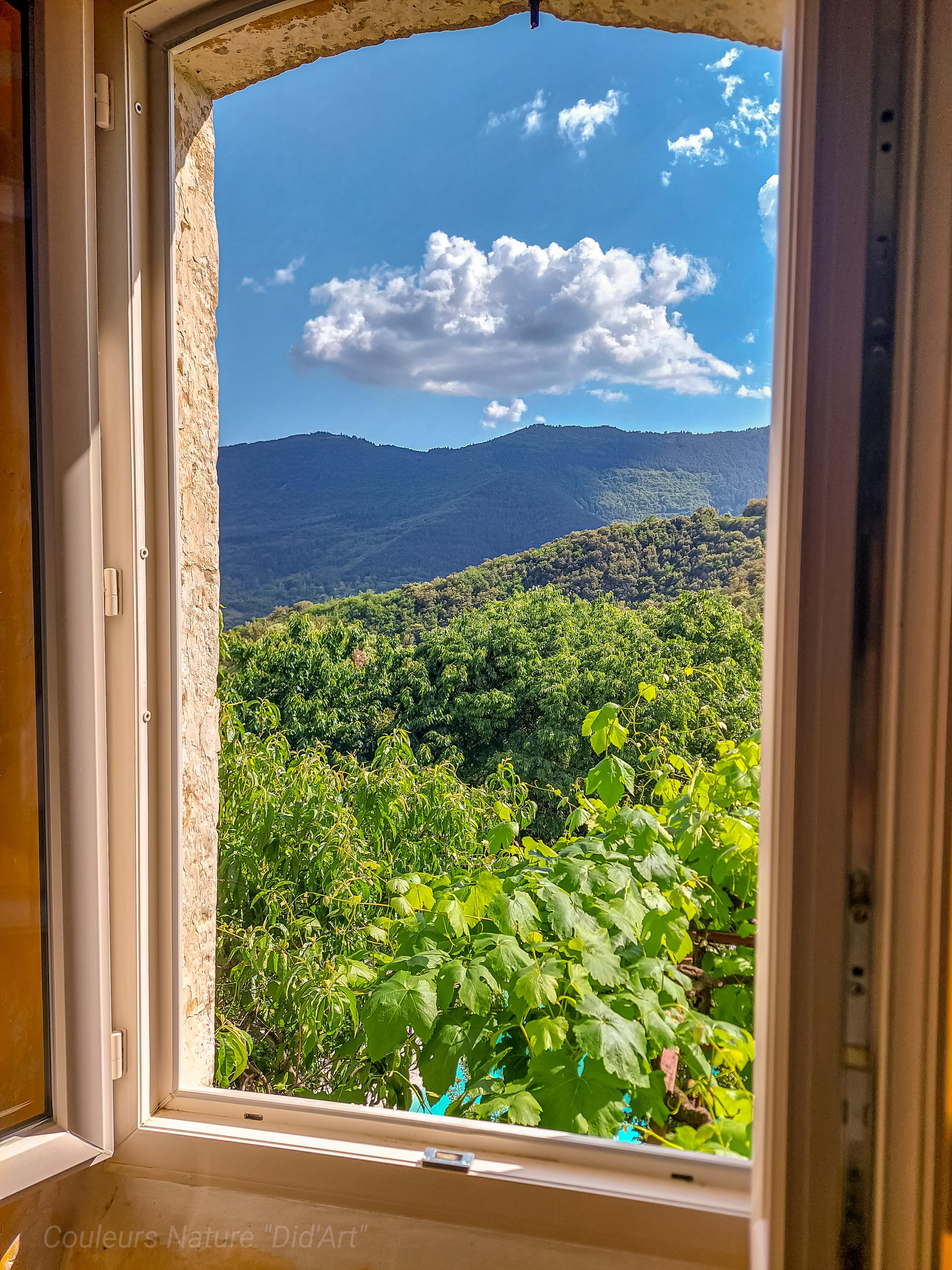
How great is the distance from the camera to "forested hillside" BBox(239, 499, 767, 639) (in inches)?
48.3

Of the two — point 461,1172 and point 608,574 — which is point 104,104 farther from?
point 461,1172

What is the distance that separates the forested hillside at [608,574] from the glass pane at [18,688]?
1.87 ft

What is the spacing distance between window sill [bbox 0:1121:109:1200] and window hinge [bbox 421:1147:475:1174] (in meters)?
0.47

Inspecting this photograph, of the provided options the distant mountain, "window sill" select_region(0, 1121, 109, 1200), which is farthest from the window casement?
the distant mountain

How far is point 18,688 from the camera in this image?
1.03 m

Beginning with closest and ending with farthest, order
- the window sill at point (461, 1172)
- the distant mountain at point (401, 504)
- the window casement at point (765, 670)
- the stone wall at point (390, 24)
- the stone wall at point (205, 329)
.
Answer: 1. the window casement at point (765, 670)
2. the window sill at point (461, 1172)
3. the stone wall at point (390, 24)
4. the stone wall at point (205, 329)
5. the distant mountain at point (401, 504)

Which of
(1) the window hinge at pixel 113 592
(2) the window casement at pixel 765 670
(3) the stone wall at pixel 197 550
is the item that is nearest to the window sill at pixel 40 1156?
(2) the window casement at pixel 765 670

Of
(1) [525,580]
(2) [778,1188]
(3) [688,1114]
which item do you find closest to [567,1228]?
(3) [688,1114]

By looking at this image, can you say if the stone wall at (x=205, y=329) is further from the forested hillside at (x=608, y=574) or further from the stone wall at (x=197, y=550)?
the forested hillside at (x=608, y=574)

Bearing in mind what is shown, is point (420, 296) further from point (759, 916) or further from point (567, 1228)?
point (567, 1228)

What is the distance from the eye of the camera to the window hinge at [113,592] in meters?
1.06

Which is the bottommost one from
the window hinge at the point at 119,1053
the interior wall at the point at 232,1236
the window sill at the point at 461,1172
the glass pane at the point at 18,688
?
the interior wall at the point at 232,1236

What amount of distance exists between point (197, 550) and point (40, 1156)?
924 mm

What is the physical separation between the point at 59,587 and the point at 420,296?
962mm
